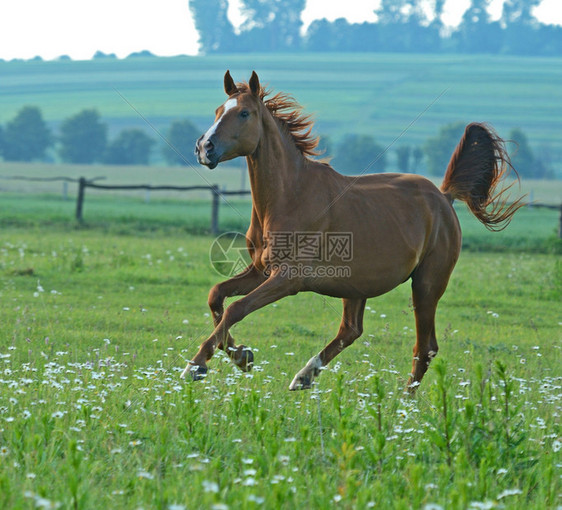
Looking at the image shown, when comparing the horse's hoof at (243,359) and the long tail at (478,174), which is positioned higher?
the long tail at (478,174)

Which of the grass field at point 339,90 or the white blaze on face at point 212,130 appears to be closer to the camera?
the white blaze on face at point 212,130

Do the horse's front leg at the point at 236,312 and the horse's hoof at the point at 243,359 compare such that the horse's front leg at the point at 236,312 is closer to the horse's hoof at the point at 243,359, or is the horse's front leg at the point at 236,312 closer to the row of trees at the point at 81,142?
the horse's hoof at the point at 243,359

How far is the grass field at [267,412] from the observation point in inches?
135

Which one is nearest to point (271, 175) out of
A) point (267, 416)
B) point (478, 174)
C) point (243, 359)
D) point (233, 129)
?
point (233, 129)

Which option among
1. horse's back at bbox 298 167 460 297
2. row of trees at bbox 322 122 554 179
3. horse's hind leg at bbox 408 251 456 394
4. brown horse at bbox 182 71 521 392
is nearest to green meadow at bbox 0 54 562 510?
horse's hind leg at bbox 408 251 456 394

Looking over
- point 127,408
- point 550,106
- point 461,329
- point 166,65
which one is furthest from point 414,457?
point 166,65

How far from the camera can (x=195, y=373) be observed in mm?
5387

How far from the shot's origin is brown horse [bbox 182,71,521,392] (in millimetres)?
5809

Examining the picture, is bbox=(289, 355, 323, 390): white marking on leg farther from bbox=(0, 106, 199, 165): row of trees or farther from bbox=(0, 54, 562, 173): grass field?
bbox=(0, 54, 562, 173): grass field

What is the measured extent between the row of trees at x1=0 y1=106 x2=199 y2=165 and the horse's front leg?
73176mm

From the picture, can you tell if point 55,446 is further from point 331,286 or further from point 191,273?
point 191,273

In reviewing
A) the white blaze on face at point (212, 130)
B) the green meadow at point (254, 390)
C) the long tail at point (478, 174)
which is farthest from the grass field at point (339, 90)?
the white blaze on face at point (212, 130)

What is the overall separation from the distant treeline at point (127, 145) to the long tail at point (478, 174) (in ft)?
212

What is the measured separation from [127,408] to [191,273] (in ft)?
27.7
